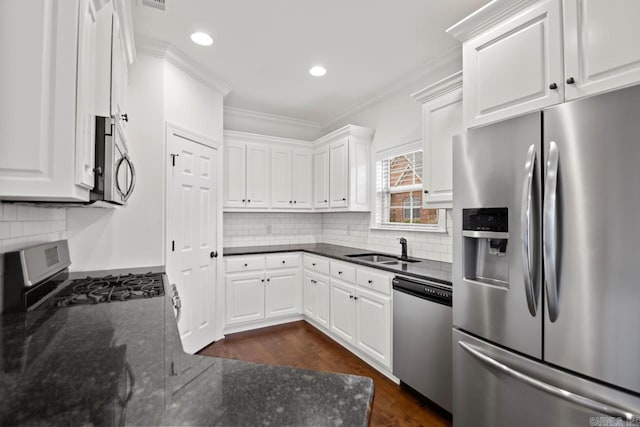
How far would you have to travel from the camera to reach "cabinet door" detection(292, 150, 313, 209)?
426 centimetres

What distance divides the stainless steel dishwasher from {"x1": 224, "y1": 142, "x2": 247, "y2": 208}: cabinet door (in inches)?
89.6

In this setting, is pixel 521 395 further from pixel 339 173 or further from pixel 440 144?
pixel 339 173

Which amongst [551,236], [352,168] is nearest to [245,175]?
[352,168]

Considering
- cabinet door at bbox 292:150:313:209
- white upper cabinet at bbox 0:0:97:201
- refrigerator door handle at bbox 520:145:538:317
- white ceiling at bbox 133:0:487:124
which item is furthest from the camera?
cabinet door at bbox 292:150:313:209

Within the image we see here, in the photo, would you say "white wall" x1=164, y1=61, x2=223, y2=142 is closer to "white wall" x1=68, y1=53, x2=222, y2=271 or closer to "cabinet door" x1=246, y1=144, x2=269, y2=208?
"white wall" x1=68, y1=53, x2=222, y2=271

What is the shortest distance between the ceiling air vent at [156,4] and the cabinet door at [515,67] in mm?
2036

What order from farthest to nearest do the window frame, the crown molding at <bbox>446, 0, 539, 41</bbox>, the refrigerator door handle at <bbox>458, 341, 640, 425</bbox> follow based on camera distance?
1. the window frame
2. the crown molding at <bbox>446, 0, 539, 41</bbox>
3. the refrigerator door handle at <bbox>458, 341, 640, 425</bbox>

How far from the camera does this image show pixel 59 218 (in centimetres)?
204

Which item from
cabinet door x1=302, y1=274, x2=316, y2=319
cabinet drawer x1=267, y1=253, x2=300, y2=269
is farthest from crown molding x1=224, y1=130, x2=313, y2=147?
cabinet door x1=302, y1=274, x2=316, y2=319

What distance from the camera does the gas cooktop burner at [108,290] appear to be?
58.9 inches

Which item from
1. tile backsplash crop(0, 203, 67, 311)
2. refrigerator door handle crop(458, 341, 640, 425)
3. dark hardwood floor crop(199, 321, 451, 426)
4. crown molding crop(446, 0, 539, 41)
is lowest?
dark hardwood floor crop(199, 321, 451, 426)

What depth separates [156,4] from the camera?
2.09 metres

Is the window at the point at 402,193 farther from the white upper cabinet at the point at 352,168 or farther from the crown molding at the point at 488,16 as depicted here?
the crown molding at the point at 488,16

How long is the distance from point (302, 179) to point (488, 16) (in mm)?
2872
